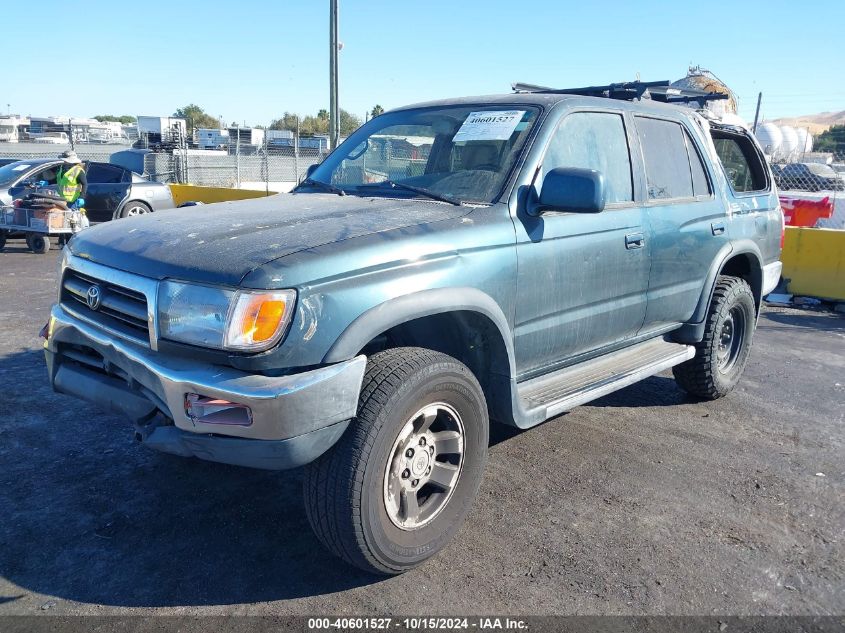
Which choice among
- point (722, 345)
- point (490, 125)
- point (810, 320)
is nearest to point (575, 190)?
point (490, 125)

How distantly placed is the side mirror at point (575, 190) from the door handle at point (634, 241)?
764 millimetres

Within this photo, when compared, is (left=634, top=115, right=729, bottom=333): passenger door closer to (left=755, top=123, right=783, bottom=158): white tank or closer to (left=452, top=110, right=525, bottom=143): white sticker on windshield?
(left=452, top=110, right=525, bottom=143): white sticker on windshield

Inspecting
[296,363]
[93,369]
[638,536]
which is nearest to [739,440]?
[638,536]

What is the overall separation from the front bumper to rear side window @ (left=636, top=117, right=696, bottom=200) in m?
2.59

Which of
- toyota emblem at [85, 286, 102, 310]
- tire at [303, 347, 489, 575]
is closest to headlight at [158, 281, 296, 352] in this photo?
tire at [303, 347, 489, 575]

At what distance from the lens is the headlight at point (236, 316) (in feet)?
8.28

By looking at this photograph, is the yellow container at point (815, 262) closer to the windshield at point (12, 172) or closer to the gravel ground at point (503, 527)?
the gravel ground at point (503, 527)

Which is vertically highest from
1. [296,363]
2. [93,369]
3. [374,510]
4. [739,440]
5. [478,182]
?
[478,182]

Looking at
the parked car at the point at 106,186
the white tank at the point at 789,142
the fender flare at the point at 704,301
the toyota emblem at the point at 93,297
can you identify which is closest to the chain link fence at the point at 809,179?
the white tank at the point at 789,142

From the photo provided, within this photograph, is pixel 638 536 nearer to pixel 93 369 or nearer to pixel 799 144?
pixel 93 369

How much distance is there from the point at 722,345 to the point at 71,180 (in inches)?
414

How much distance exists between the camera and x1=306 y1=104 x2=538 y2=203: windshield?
3.64 metres

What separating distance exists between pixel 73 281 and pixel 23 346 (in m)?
3.20

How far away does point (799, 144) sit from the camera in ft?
106
